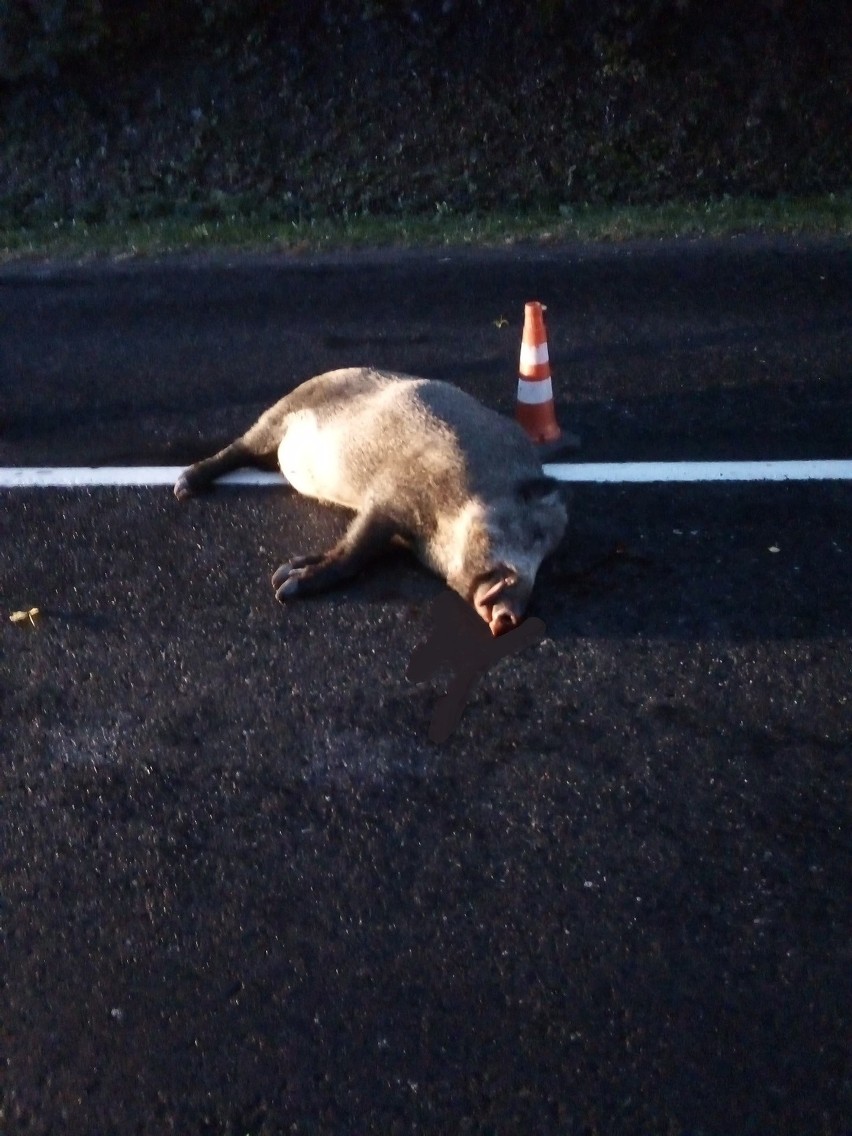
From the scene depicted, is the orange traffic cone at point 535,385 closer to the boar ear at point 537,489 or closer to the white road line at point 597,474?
the white road line at point 597,474

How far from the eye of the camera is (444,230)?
10.7 m

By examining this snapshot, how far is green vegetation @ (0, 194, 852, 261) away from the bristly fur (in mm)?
4568

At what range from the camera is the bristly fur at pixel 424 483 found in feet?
16.5

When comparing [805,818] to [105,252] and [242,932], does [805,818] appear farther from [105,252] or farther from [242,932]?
[105,252]

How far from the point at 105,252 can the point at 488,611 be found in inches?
272

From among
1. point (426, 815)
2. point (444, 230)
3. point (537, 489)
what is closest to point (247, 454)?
point (537, 489)

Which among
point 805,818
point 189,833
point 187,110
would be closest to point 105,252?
point 187,110

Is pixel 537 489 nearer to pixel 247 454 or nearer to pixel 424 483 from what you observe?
pixel 424 483

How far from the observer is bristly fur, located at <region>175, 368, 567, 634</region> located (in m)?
5.03

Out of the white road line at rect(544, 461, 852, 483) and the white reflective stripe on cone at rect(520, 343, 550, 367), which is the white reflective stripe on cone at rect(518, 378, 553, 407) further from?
the white road line at rect(544, 461, 852, 483)

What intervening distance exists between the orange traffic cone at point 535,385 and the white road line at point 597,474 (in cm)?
26

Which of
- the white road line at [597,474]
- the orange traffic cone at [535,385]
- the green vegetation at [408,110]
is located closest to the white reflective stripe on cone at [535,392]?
the orange traffic cone at [535,385]

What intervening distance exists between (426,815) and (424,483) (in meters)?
1.79

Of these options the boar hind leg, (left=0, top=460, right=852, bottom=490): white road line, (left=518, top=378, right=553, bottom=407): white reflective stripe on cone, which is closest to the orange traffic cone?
(left=518, top=378, right=553, bottom=407): white reflective stripe on cone
